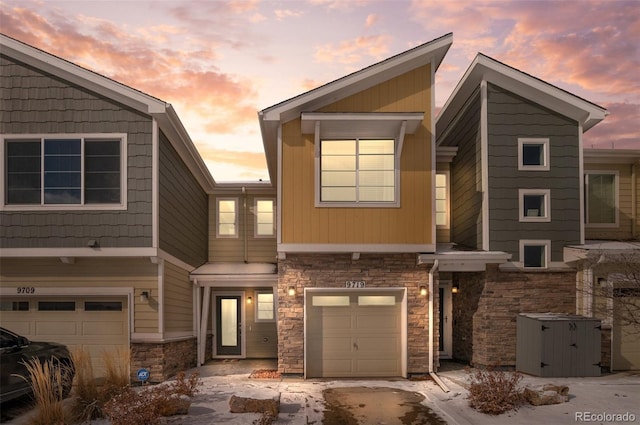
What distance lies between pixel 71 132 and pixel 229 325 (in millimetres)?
8106

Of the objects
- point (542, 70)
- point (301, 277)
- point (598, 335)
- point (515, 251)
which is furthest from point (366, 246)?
point (542, 70)

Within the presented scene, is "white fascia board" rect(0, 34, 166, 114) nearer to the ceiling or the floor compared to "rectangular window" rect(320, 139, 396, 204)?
nearer to the ceiling

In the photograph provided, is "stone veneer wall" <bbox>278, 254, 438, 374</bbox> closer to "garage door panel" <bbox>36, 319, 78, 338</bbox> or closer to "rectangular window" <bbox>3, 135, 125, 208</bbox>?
"rectangular window" <bbox>3, 135, 125, 208</bbox>

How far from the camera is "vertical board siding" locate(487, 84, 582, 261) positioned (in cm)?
1303

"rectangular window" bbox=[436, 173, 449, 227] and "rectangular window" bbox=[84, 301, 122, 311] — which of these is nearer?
"rectangular window" bbox=[84, 301, 122, 311]

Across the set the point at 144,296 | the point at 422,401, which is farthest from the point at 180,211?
the point at 422,401

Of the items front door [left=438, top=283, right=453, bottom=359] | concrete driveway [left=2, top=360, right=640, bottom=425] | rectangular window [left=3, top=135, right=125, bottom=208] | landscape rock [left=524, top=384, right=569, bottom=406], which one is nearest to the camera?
concrete driveway [left=2, top=360, right=640, bottom=425]

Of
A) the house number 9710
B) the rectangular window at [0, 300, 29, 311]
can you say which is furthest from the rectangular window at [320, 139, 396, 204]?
the rectangular window at [0, 300, 29, 311]

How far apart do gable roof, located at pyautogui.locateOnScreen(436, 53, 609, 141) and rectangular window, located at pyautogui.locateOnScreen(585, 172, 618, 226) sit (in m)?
3.02

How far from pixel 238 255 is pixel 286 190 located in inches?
237

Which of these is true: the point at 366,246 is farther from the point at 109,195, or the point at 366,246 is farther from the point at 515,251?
the point at 109,195

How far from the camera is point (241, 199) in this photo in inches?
701

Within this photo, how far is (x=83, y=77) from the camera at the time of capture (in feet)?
38.1

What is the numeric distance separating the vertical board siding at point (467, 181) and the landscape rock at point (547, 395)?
421cm
